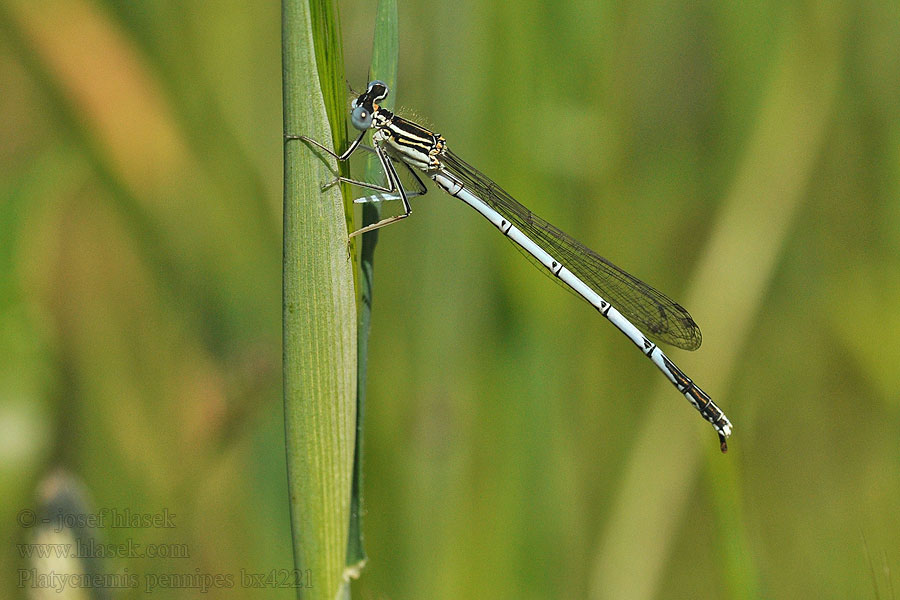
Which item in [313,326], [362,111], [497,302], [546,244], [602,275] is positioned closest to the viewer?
[313,326]

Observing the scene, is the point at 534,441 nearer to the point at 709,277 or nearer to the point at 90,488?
the point at 709,277

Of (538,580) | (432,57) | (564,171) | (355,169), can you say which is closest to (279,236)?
(355,169)

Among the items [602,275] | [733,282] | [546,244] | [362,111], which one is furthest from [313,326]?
[733,282]

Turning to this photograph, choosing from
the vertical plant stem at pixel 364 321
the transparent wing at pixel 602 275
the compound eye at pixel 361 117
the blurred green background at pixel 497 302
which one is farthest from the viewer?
the transparent wing at pixel 602 275

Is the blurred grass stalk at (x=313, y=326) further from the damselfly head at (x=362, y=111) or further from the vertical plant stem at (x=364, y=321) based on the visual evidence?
the damselfly head at (x=362, y=111)

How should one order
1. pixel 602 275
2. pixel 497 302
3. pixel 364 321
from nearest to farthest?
pixel 364 321
pixel 497 302
pixel 602 275

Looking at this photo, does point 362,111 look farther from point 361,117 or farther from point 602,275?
point 602,275

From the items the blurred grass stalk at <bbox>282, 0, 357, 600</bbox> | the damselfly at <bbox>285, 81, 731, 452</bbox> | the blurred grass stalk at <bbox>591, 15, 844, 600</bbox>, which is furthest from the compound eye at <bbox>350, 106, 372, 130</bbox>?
the blurred grass stalk at <bbox>591, 15, 844, 600</bbox>

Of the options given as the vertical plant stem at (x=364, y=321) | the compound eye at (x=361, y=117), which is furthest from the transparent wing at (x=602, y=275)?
the vertical plant stem at (x=364, y=321)
